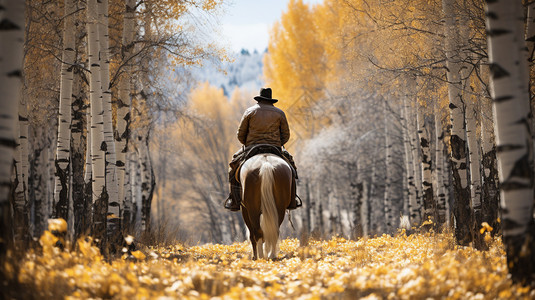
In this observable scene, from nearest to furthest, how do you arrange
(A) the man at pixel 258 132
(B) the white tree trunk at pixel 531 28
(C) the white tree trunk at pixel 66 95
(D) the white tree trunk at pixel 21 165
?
(B) the white tree trunk at pixel 531 28
(A) the man at pixel 258 132
(D) the white tree trunk at pixel 21 165
(C) the white tree trunk at pixel 66 95

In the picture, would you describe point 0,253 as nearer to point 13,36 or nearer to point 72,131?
point 13,36

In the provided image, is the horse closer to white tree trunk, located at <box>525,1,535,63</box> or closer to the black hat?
the black hat

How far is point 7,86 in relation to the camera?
380 centimetres

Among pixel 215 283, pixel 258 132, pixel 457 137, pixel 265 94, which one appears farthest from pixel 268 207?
pixel 457 137

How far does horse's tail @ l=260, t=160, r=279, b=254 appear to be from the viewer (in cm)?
750

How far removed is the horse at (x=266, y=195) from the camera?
296 inches

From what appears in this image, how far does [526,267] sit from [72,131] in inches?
397

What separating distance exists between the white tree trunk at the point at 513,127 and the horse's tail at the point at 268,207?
3933mm

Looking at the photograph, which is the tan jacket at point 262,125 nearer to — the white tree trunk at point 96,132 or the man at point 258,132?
the man at point 258,132

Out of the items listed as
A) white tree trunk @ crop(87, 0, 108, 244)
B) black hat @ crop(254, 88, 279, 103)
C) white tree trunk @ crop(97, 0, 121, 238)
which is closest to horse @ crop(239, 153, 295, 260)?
black hat @ crop(254, 88, 279, 103)

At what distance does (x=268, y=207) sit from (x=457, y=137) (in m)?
3.67

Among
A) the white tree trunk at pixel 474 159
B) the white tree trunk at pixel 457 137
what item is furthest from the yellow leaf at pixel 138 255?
the white tree trunk at pixel 474 159

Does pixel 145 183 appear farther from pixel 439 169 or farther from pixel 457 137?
pixel 457 137

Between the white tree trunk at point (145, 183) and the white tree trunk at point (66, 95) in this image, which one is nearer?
the white tree trunk at point (66, 95)
